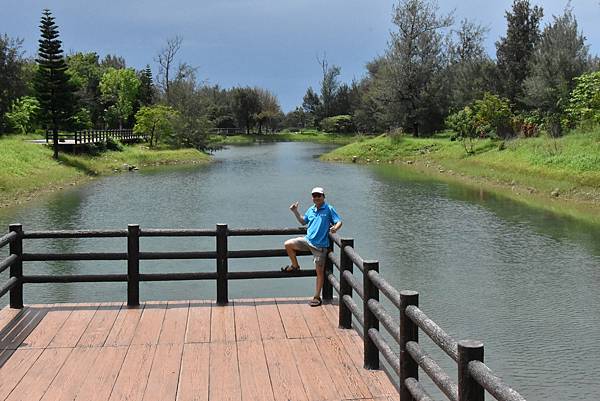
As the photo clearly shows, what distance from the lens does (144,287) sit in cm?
1203

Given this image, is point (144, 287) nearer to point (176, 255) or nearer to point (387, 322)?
point (176, 255)

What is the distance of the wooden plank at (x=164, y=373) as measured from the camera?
5.37m

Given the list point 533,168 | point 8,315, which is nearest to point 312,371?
point 8,315

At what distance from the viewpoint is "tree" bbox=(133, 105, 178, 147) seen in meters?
58.8

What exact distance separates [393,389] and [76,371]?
2.90 meters

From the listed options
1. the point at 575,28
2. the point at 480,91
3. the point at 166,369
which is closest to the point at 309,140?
the point at 480,91

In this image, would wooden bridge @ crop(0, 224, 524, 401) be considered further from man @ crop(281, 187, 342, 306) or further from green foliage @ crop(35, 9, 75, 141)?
green foliage @ crop(35, 9, 75, 141)

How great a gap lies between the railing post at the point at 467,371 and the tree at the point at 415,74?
51279 mm

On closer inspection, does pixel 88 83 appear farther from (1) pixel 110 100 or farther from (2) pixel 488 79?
(2) pixel 488 79

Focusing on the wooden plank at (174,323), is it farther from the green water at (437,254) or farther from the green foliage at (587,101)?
the green foliage at (587,101)

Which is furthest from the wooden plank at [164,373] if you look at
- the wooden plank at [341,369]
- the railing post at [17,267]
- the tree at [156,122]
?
the tree at [156,122]

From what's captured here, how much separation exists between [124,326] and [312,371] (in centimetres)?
249

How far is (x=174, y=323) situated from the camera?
7.32 metres

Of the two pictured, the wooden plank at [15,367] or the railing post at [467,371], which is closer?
the railing post at [467,371]
